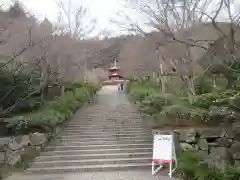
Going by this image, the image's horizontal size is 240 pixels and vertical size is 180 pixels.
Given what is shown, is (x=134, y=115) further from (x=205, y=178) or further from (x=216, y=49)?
(x=205, y=178)

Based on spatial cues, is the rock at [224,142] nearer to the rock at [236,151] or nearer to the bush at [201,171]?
the rock at [236,151]

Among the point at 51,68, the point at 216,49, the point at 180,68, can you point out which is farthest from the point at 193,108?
the point at 51,68

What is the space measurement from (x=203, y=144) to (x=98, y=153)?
3.54 metres

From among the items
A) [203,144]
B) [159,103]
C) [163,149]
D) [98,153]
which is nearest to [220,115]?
[203,144]

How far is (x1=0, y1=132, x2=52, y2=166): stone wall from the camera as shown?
11.0m

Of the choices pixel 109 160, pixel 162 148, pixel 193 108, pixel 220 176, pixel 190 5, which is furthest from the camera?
pixel 190 5

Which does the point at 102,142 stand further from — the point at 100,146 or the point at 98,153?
the point at 98,153

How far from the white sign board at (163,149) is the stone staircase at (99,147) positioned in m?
1.23

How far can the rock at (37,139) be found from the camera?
38.1 ft

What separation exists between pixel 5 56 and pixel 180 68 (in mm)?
9200

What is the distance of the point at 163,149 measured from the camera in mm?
8977

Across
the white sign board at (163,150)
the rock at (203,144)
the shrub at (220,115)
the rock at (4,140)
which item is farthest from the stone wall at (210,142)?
the rock at (4,140)

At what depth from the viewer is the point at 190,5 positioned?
1645 cm

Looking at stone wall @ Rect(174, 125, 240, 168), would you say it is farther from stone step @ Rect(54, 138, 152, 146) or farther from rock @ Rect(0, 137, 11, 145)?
rock @ Rect(0, 137, 11, 145)
